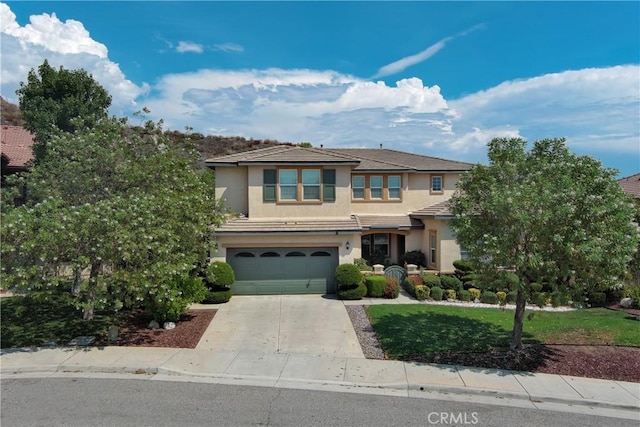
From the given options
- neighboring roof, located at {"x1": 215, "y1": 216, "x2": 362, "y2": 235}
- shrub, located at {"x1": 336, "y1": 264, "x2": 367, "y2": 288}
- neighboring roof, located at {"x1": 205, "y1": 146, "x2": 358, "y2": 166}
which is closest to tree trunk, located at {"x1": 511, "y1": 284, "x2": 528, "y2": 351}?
shrub, located at {"x1": 336, "y1": 264, "x2": 367, "y2": 288}

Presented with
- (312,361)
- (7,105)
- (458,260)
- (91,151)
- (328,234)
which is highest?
(7,105)

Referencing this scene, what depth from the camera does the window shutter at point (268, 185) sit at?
1986cm

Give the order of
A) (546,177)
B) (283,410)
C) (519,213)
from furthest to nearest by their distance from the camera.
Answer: (546,177)
(519,213)
(283,410)

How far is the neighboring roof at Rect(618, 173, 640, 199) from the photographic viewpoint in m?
27.8

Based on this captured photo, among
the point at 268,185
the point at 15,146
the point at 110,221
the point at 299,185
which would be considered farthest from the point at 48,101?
the point at 110,221

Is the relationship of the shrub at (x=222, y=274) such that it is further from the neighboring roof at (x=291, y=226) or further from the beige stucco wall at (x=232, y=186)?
the beige stucco wall at (x=232, y=186)

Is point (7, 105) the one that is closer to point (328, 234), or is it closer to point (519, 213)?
point (328, 234)

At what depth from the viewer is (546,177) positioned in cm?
1053

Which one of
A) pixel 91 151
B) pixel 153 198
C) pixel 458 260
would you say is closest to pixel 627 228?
pixel 458 260

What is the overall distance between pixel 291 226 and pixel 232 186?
13.8 ft

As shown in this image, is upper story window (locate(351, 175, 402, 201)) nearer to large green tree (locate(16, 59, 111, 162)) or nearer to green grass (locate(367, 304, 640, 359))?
green grass (locate(367, 304, 640, 359))

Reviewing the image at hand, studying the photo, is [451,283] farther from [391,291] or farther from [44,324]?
[44,324]

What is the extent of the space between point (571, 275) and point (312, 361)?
6.81 m

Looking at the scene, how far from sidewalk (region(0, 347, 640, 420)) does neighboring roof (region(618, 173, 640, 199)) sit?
23.5 meters
